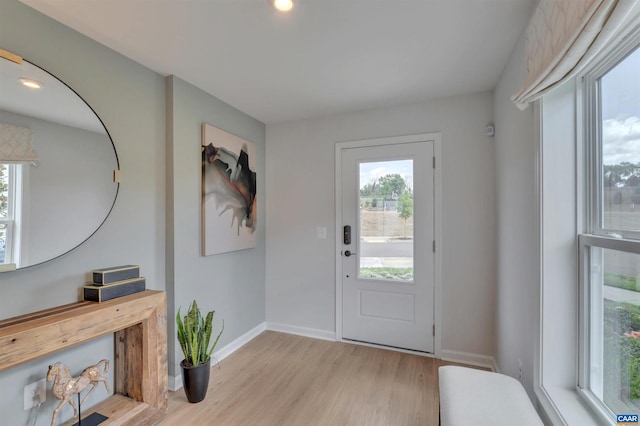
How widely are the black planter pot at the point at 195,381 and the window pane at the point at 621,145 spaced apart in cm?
243

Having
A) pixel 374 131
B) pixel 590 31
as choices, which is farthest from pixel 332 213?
pixel 590 31

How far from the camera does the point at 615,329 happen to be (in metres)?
1.10

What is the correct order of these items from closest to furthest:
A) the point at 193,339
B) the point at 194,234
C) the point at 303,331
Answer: the point at 193,339 → the point at 194,234 → the point at 303,331

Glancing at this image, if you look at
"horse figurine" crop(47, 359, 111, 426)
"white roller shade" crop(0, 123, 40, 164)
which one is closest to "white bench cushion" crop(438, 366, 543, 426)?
"horse figurine" crop(47, 359, 111, 426)

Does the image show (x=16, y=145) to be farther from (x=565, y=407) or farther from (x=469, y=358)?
(x=469, y=358)

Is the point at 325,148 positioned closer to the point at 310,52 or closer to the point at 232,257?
the point at 310,52

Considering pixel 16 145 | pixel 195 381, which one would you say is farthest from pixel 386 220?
pixel 16 145

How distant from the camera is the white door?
268cm

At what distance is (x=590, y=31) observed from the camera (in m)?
0.88

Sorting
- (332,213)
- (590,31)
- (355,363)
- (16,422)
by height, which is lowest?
(355,363)

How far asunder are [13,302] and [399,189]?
279 centimetres

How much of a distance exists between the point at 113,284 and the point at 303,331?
2006 millimetres

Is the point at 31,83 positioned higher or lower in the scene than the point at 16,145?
higher

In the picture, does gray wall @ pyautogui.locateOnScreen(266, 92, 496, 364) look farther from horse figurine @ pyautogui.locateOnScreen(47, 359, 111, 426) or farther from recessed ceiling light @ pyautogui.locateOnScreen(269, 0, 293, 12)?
horse figurine @ pyautogui.locateOnScreen(47, 359, 111, 426)
